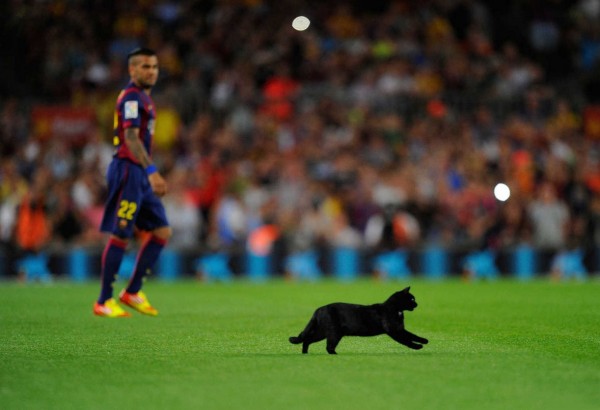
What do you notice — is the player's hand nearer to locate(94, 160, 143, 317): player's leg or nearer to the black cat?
locate(94, 160, 143, 317): player's leg

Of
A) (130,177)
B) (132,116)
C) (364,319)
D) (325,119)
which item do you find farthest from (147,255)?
(325,119)

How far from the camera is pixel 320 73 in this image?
23.3 metres

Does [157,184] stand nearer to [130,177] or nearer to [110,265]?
[130,177]

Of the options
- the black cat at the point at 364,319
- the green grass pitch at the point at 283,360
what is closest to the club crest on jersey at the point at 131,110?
the green grass pitch at the point at 283,360

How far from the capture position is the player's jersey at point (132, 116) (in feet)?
36.3

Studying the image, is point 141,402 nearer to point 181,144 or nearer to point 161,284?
point 161,284

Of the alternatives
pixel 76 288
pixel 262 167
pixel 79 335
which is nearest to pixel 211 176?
pixel 262 167

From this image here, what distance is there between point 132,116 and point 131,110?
0.06 metres

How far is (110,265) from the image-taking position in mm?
11234

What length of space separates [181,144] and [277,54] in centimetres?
306

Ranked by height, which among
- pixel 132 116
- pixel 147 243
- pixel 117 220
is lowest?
pixel 147 243

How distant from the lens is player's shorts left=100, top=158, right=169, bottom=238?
36.6 feet

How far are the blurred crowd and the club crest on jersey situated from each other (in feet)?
28.4

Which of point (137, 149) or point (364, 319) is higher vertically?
point (137, 149)
